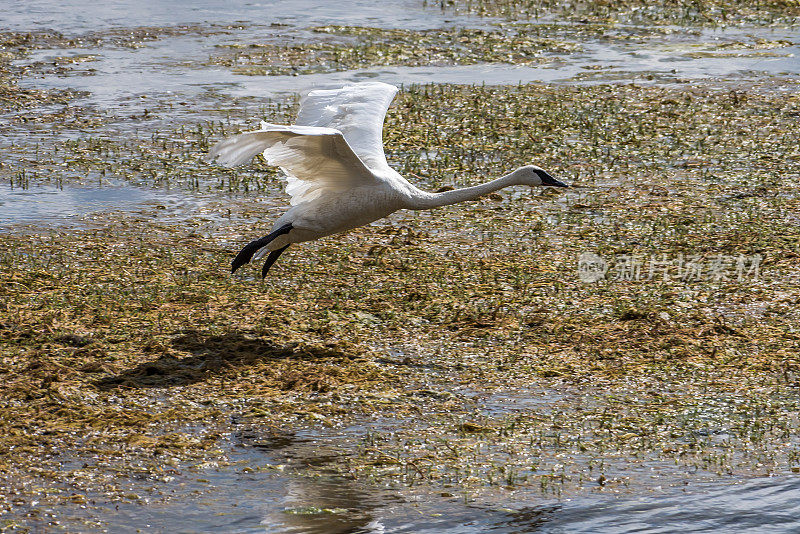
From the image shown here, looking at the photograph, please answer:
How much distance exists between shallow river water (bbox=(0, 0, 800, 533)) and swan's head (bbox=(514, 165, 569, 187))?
2.74 m

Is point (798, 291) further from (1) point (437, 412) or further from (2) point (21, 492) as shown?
(2) point (21, 492)

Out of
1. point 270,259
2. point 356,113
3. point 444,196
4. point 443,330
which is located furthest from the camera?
point 356,113

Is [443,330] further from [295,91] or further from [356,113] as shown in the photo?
[295,91]

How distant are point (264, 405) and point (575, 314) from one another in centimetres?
295

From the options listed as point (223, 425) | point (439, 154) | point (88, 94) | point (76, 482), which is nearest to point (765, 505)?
point (223, 425)

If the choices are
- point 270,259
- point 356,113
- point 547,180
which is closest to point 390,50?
point 356,113

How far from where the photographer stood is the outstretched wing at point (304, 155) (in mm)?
8211

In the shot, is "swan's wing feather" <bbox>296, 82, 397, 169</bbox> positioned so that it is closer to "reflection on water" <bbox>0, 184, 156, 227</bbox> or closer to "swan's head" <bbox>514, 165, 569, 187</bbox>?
"swan's head" <bbox>514, 165, 569, 187</bbox>

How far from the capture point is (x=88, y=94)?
1709 cm

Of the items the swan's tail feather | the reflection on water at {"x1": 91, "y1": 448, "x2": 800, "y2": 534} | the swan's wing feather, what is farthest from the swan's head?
the reflection on water at {"x1": 91, "y1": 448, "x2": 800, "y2": 534}

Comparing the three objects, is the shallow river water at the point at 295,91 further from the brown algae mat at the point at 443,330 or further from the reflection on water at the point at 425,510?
the brown algae mat at the point at 443,330
